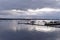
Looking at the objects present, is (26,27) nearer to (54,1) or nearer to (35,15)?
(35,15)

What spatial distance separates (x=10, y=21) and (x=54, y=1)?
1.71 m

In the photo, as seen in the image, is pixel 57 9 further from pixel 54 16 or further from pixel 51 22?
pixel 51 22

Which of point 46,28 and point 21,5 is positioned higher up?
point 21,5

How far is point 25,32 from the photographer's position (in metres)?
4.72

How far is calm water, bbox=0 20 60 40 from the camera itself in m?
4.55

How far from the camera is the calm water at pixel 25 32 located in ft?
14.9

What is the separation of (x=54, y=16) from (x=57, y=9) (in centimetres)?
42

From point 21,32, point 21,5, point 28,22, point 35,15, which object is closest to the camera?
point 21,32

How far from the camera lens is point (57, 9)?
5664mm

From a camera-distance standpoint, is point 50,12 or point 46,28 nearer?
point 46,28

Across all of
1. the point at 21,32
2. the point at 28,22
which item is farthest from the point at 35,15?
the point at 21,32

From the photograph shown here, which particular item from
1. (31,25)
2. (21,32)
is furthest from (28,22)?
(21,32)

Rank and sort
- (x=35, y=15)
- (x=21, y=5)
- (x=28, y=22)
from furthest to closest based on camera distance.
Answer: (x=21, y=5) → (x=35, y=15) → (x=28, y=22)

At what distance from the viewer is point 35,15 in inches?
213
